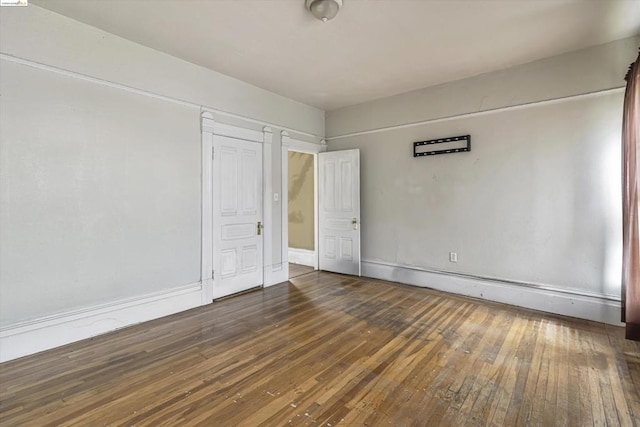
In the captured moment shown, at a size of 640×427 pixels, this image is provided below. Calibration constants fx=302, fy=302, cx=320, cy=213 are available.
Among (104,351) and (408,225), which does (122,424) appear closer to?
(104,351)

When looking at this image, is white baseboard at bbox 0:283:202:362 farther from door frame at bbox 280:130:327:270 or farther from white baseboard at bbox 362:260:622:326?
white baseboard at bbox 362:260:622:326

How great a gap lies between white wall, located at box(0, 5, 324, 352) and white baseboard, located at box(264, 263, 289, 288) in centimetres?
120

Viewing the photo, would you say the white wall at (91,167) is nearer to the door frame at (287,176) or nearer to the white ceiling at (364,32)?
the white ceiling at (364,32)

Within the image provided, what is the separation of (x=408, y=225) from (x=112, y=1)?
442 cm

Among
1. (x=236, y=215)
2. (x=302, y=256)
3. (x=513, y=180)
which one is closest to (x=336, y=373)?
(x=236, y=215)

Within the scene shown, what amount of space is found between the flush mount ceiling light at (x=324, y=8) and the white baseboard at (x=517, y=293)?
367cm

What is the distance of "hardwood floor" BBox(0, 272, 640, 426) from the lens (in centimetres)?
191

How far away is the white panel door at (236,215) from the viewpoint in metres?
4.09

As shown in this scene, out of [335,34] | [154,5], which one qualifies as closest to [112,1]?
[154,5]

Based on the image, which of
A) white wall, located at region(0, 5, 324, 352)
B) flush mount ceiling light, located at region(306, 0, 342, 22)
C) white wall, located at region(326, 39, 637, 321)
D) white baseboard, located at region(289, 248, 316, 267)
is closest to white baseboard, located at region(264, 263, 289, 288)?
white baseboard, located at region(289, 248, 316, 267)

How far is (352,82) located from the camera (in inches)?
173

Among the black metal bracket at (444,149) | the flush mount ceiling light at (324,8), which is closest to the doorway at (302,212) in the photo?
the black metal bracket at (444,149)

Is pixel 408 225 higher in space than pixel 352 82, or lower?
lower

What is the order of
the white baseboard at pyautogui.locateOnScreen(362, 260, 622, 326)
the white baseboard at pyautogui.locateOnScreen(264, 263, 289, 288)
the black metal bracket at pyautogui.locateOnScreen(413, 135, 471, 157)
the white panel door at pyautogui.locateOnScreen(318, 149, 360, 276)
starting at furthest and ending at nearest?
the white panel door at pyautogui.locateOnScreen(318, 149, 360, 276) → the white baseboard at pyautogui.locateOnScreen(264, 263, 289, 288) → the black metal bracket at pyautogui.locateOnScreen(413, 135, 471, 157) → the white baseboard at pyautogui.locateOnScreen(362, 260, 622, 326)
